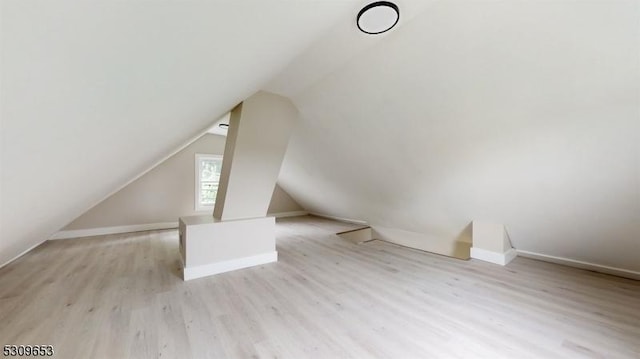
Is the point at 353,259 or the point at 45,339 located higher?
the point at 353,259

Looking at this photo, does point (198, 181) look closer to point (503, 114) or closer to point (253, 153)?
point (253, 153)

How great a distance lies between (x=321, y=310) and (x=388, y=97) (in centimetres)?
216

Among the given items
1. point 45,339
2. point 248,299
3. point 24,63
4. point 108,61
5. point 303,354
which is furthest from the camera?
point 248,299

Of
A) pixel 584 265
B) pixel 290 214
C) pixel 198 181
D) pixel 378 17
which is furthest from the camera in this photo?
pixel 290 214

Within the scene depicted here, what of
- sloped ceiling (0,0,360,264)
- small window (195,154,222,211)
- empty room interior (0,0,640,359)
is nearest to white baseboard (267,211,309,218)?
small window (195,154,222,211)

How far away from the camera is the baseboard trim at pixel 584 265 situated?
2.83 meters

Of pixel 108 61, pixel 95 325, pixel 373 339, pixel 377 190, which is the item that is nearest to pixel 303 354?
pixel 373 339

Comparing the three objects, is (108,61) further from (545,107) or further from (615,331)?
(615,331)

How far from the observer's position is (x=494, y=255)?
3326 mm

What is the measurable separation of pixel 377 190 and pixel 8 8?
13.5 feet

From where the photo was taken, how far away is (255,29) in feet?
3.54

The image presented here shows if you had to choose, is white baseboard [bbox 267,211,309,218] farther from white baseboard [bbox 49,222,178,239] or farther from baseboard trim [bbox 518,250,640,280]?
baseboard trim [bbox 518,250,640,280]

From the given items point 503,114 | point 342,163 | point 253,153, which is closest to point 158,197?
point 253,153

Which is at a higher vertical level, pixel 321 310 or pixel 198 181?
pixel 198 181
